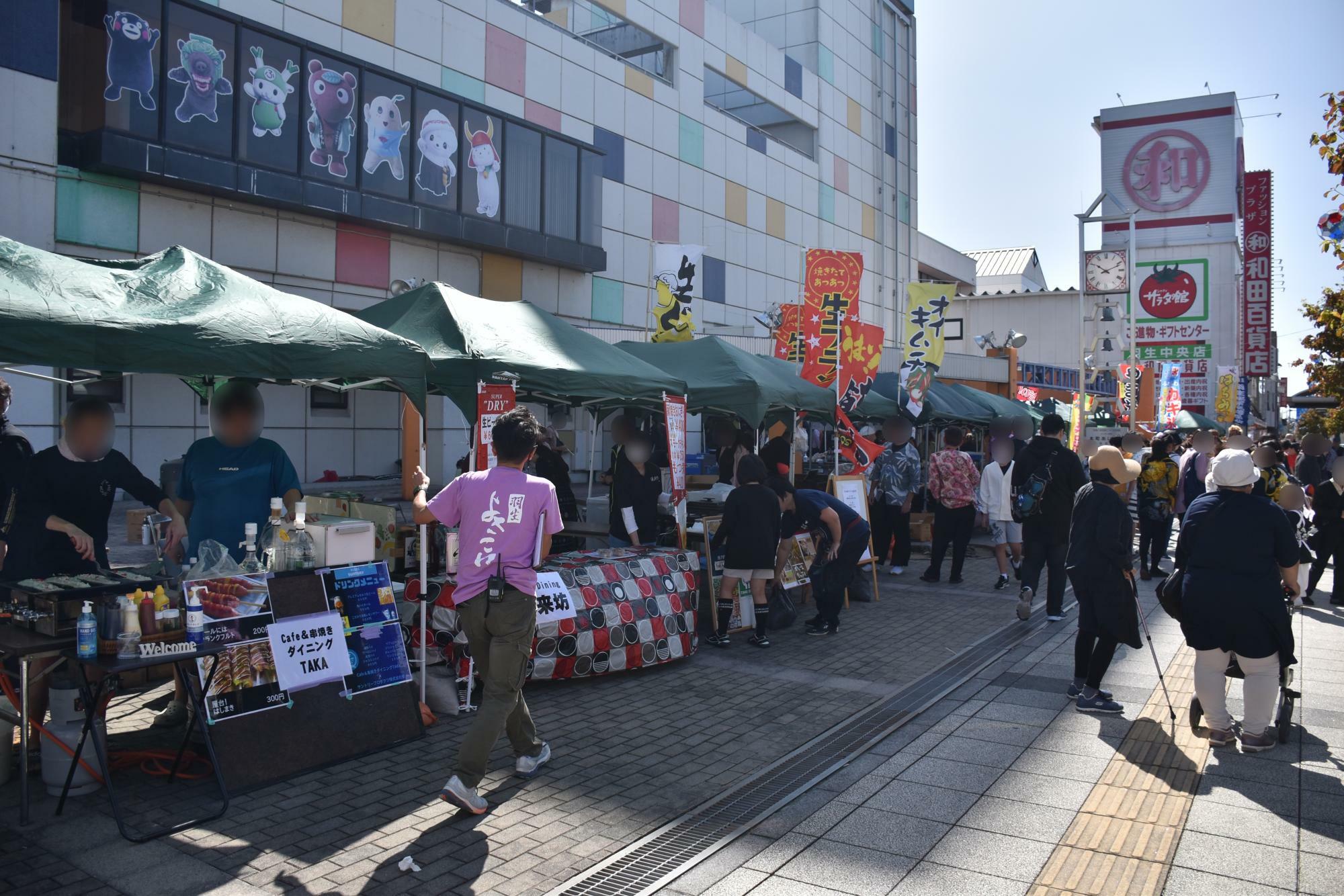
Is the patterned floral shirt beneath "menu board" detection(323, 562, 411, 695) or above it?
above

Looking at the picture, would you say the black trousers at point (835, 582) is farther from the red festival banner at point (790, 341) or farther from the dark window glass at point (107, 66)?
the dark window glass at point (107, 66)

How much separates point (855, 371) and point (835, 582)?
3897 millimetres

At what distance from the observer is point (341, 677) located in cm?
516

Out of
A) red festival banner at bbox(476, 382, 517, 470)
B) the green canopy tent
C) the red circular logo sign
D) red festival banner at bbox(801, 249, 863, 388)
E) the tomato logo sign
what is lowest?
red festival banner at bbox(476, 382, 517, 470)

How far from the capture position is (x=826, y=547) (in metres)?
8.68

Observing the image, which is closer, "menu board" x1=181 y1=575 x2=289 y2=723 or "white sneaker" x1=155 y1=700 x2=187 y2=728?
"menu board" x1=181 y1=575 x2=289 y2=723

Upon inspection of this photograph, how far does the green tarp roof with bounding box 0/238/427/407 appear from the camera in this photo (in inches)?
175

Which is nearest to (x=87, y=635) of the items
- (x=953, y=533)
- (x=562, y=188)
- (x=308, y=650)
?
(x=308, y=650)

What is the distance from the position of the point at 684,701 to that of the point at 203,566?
3.26 metres

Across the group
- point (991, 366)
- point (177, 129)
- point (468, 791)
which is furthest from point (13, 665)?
point (991, 366)

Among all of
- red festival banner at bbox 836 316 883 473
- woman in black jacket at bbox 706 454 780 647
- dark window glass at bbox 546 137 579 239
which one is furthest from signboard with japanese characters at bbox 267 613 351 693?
dark window glass at bbox 546 137 579 239

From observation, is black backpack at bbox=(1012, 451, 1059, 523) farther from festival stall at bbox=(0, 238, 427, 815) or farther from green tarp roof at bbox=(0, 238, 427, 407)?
festival stall at bbox=(0, 238, 427, 815)

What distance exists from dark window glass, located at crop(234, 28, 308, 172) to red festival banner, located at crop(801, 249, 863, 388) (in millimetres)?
8582

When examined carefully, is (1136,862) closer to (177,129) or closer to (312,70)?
(177,129)
